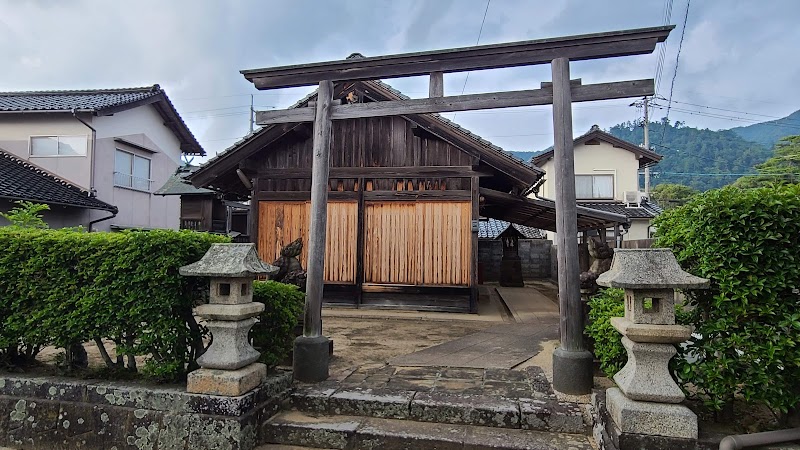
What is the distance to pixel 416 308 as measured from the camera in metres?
9.23

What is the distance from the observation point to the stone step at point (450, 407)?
356cm

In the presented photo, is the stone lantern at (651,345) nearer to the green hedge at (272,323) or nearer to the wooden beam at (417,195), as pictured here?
→ the green hedge at (272,323)

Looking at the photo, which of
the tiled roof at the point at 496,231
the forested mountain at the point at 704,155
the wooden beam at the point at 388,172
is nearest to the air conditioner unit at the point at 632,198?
the tiled roof at the point at 496,231

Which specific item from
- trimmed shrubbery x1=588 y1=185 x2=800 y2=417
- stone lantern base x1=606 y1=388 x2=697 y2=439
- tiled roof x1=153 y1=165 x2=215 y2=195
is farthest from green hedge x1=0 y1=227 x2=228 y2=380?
→ tiled roof x1=153 y1=165 x2=215 y2=195

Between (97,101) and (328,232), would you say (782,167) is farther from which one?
(97,101)

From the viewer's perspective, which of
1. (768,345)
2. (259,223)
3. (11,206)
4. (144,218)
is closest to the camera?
(768,345)

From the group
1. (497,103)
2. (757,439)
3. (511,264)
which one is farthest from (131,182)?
(757,439)

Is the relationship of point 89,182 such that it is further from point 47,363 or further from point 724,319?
point 724,319

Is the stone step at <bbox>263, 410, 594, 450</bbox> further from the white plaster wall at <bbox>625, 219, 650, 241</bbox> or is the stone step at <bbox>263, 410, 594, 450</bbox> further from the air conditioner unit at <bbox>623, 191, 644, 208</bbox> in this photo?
the air conditioner unit at <bbox>623, 191, 644, 208</bbox>

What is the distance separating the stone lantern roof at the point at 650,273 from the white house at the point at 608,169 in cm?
1739

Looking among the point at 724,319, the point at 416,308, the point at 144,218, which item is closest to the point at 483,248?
the point at 416,308

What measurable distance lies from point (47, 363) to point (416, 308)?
632cm

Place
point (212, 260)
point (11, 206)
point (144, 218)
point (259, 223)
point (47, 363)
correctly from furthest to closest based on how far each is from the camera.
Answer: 1. point (144, 218)
2. point (11, 206)
3. point (259, 223)
4. point (47, 363)
5. point (212, 260)

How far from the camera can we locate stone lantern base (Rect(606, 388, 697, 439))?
289 cm
